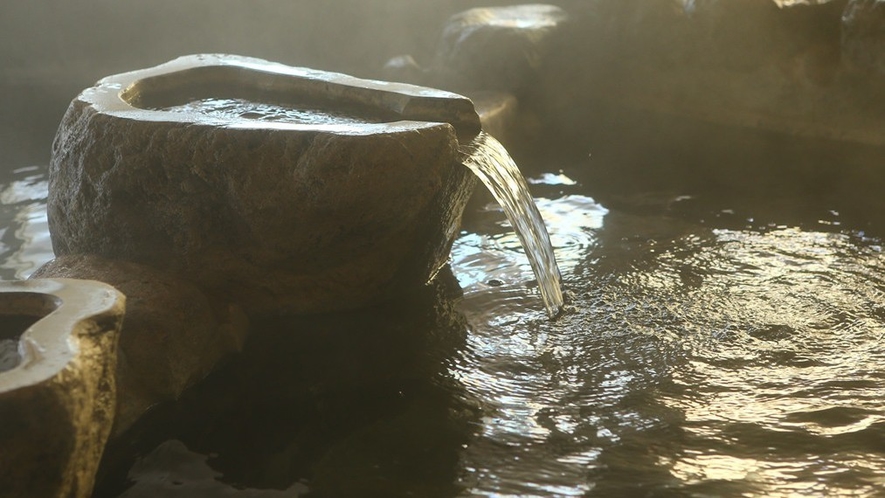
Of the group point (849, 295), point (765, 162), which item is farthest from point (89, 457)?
point (765, 162)

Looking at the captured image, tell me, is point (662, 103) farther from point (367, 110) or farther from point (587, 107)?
point (367, 110)

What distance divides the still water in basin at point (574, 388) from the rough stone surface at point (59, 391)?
1.45 feet

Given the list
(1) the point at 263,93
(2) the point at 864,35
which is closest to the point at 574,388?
(1) the point at 263,93

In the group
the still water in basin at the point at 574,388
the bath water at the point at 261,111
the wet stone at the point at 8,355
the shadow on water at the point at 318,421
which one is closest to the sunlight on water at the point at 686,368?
the still water in basin at the point at 574,388

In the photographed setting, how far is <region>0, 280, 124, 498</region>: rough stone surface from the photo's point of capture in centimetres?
193

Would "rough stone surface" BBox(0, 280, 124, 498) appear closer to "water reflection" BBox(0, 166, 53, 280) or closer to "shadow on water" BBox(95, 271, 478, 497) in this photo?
"shadow on water" BBox(95, 271, 478, 497)

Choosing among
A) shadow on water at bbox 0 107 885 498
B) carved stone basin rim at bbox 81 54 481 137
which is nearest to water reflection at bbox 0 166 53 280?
shadow on water at bbox 0 107 885 498

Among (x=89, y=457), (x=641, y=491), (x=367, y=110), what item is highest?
(x=367, y=110)

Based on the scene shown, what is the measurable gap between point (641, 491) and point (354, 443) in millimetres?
860

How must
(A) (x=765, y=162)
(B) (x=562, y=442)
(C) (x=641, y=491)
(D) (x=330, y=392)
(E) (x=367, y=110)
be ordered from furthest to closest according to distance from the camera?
(A) (x=765, y=162) < (E) (x=367, y=110) < (D) (x=330, y=392) < (B) (x=562, y=442) < (C) (x=641, y=491)

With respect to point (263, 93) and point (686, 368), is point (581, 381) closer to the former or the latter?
point (686, 368)

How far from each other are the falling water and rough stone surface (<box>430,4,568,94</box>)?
2783 mm

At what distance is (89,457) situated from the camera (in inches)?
85.4

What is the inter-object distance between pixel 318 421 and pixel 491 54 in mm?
4090
